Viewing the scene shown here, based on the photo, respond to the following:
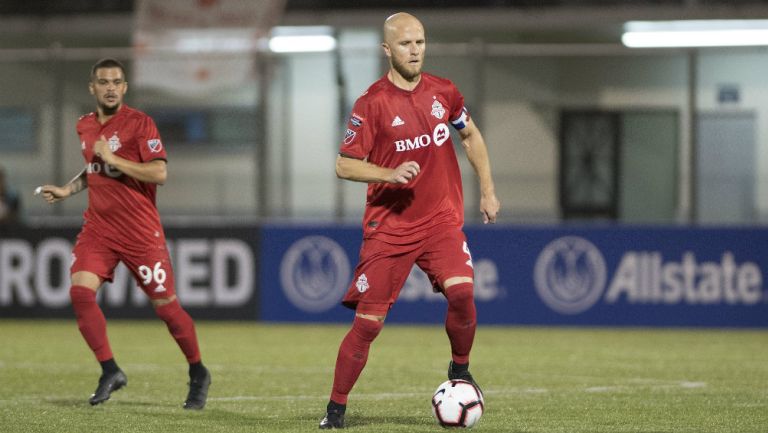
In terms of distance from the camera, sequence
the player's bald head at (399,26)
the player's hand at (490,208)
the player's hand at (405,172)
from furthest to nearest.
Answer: the player's hand at (490,208) → the player's bald head at (399,26) → the player's hand at (405,172)

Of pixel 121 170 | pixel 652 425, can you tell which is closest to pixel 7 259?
pixel 121 170

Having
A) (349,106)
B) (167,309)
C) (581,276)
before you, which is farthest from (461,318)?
(349,106)

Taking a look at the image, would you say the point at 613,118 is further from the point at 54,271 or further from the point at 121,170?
the point at 121,170

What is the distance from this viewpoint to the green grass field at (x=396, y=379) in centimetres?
772

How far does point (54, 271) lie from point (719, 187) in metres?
8.40

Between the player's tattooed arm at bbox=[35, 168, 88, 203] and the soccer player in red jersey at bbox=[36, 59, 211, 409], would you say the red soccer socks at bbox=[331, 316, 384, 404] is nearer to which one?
the soccer player in red jersey at bbox=[36, 59, 211, 409]

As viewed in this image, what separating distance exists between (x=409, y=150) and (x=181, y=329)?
6.89ft

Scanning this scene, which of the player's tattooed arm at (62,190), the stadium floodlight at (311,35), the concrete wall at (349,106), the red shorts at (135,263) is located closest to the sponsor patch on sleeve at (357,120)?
the red shorts at (135,263)

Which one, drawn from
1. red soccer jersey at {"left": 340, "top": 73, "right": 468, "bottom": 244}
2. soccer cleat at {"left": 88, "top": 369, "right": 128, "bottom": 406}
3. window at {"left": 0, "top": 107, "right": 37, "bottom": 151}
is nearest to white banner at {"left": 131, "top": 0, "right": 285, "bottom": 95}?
window at {"left": 0, "top": 107, "right": 37, "bottom": 151}

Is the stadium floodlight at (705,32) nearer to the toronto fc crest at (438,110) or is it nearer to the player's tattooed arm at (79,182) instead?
the player's tattooed arm at (79,182)

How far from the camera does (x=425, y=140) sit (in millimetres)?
7430

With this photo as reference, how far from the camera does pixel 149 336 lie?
1456cm

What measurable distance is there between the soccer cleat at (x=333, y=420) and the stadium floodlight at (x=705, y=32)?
17.6 metres

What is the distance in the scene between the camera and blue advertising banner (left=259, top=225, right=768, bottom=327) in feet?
49.9
